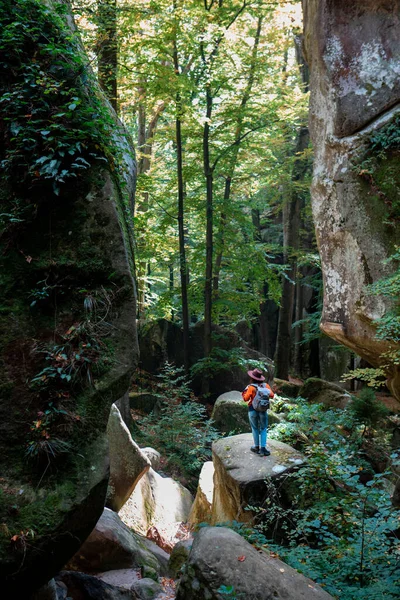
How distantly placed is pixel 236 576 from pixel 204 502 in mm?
5511

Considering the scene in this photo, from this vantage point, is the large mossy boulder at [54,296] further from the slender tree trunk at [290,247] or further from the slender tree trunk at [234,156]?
the slender tree trunk at [290,247]

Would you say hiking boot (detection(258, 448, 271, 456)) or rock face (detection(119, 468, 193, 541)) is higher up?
hiking boot (detection(258, 448, 271, 456))

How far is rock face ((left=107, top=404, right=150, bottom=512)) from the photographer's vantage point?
302 inches

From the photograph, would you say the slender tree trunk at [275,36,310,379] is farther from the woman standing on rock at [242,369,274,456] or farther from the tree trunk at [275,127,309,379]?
the woman standing on rock at [242,369,274,456]

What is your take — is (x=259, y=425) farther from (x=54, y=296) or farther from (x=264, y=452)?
(x=54, y=296)

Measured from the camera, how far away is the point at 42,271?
437 cm

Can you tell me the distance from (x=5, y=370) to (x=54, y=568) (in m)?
1.69

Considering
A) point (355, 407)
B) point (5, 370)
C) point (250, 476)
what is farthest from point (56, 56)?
point (355, 407)

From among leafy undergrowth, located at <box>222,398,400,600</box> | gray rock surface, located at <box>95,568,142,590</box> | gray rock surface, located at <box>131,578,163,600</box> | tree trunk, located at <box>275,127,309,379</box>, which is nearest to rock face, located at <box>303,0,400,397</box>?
leafy undergrowth, located at <box>222,398,400,600</box>

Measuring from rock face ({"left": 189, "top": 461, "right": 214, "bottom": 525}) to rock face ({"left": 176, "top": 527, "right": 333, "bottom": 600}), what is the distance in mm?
4650

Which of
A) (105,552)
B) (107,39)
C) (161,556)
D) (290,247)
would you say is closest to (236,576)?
(105,552)

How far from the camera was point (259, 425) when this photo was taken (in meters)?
7.43

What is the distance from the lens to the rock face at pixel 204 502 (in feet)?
28.2

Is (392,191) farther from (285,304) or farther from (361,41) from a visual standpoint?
(285,304)
